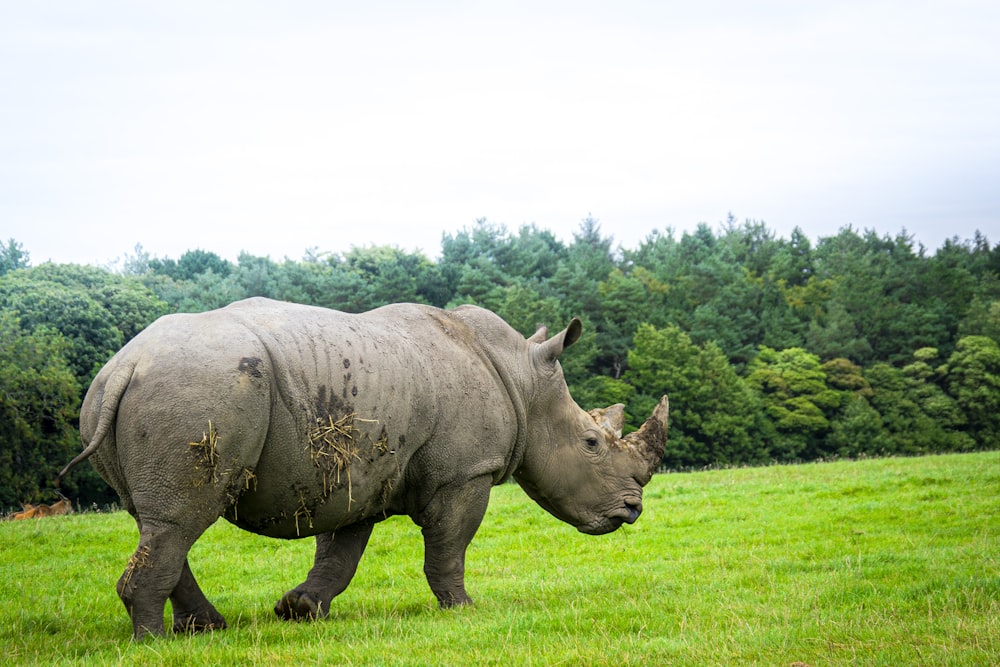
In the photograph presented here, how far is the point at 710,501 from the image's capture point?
18.1m

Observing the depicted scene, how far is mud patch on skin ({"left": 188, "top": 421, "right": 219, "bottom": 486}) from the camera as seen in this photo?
23.9ft

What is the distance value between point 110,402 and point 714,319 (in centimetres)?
6190

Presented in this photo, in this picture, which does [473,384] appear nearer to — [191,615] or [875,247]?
[191,615]

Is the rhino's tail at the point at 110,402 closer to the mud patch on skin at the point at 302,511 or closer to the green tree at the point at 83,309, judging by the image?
the mud patch on skin at the point at 302,511

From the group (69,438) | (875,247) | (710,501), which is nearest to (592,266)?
(875,247)

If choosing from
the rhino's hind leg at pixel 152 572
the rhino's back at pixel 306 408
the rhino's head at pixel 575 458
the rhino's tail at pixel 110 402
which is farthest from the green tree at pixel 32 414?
the rhino's tail at pixel 110 402

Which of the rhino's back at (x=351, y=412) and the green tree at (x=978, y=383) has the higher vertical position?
the rhino's back at (x=351, y=412)

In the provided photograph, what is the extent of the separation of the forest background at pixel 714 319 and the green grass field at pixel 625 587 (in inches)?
1250

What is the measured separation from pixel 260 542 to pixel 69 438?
86.2ft

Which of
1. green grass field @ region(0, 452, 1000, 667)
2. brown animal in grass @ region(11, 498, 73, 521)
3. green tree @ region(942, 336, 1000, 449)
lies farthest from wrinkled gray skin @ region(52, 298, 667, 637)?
green tree @ region(942, 336, 1000, 449)

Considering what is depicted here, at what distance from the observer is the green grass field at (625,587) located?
689 centimetres

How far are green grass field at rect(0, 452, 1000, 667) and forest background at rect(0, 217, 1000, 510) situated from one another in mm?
31758

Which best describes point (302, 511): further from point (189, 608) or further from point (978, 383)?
point (978, 383)

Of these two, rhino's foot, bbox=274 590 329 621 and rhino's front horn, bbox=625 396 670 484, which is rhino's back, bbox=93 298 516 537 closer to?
rhino's foot, bbox=274 590 329 621
